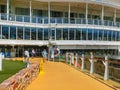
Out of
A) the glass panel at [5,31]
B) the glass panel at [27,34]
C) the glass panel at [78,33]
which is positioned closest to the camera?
the glass panel at [5,31]

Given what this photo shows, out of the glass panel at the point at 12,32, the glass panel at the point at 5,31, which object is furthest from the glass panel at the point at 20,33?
the glass panel at the point at 5,31

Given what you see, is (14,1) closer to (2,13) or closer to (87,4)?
(2,13)

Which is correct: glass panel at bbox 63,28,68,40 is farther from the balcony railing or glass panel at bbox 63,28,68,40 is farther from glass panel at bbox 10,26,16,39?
glass panel at bbox 10,26,16,39

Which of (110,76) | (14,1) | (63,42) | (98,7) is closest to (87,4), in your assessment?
(98,7)

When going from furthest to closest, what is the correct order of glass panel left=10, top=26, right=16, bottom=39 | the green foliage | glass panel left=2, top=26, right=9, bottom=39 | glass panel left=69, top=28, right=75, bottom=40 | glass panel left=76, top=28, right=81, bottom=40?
glass panel left=76, top=28, right=81, bottom=40 → glass panel left=69, top=28, right=75, bottom=40 → glass panel left=10, top=26, right=16, bottom=39 → glass panel left=2, top=26, right=9, bottom=39 → the green foliage

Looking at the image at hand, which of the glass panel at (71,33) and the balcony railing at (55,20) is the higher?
the balcony railing at (55,20)

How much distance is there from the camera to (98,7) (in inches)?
2124

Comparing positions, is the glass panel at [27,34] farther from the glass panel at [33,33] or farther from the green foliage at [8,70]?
the green foliage at [8,70]

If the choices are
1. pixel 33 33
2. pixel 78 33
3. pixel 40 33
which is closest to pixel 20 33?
pixel 33 33

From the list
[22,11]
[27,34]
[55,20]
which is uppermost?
[22,11]

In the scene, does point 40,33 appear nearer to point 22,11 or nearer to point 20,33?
point 20,33

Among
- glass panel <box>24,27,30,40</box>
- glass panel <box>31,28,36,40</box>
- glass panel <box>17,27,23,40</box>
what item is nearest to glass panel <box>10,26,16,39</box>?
glass panel <box>17,27,23,40</box>

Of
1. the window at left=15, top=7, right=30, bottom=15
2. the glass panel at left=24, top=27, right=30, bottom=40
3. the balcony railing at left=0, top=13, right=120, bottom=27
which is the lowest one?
the glass panel at left=24, top=27, right=30, bottom=40

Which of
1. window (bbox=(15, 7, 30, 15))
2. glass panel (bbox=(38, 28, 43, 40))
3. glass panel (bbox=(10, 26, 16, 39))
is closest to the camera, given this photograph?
glass panel (bbox=(10, 26, 16, 39))
